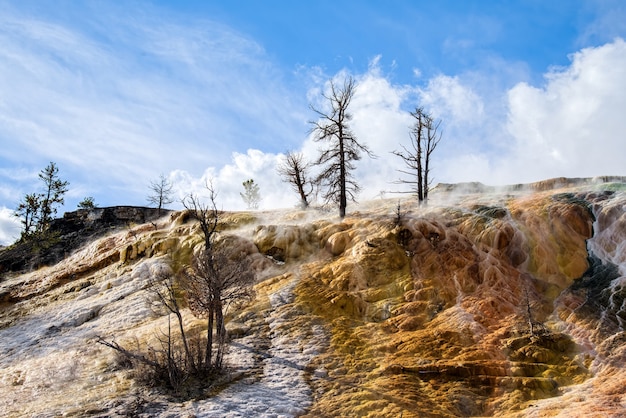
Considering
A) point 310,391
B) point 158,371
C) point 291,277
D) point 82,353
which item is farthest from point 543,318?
point 82,353

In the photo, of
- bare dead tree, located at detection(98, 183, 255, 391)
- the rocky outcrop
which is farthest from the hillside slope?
the rocky outcrop

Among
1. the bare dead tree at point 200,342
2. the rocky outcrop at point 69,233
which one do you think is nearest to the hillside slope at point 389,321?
the bare dead tree at point 200,342

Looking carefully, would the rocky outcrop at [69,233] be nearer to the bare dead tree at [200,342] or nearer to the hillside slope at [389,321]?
the hillside slope at [389,321]

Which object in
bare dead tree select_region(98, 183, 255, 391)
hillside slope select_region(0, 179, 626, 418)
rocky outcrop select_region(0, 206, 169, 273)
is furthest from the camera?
rocky outcrop select_region(0, 206, 169, 273)

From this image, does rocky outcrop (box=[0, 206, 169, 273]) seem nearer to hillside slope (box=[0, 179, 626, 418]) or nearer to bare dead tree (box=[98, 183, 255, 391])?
hillside slope (box=[0, 179, 626, 418])

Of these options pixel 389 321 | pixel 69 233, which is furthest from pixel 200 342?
pixel 69 233

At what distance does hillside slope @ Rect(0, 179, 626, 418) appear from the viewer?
13.3 m

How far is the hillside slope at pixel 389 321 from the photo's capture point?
13.3m

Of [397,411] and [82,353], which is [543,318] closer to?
[397,411]

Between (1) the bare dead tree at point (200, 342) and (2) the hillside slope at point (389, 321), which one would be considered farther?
(1) the bare dead tree at point (200, 342)

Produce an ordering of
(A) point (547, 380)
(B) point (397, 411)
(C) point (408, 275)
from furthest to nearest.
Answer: (C) point (408, 275) → (A) point (547, 380) → (B) point (397, 411)

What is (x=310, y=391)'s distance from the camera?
45.4 feet

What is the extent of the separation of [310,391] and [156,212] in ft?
130

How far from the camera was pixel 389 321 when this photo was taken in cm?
1758
